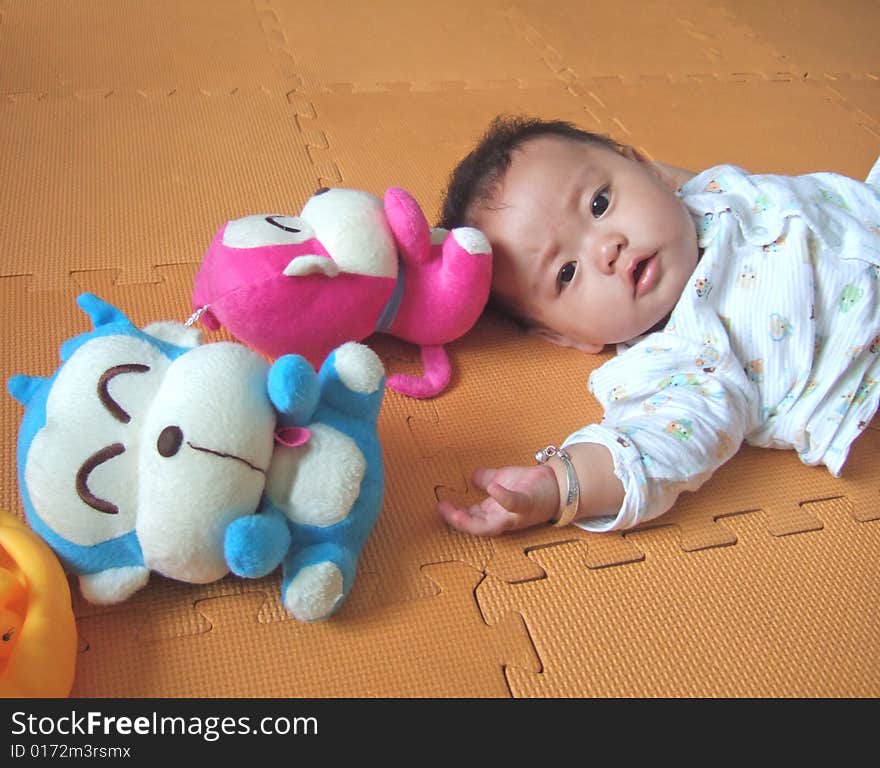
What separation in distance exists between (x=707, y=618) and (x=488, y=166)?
623mm

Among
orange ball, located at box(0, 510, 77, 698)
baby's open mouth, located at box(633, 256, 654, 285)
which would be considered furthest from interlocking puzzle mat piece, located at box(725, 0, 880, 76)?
orange ball, located at box(0, 510, 77, 698)

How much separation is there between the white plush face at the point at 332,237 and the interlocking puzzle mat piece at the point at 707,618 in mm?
375

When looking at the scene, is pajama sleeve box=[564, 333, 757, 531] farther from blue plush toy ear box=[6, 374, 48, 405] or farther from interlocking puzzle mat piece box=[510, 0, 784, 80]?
interlocking puzzle mat piece box=[510, 0, 784, 80]

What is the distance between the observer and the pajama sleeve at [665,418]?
0.82m

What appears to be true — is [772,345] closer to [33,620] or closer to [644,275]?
[644,275]

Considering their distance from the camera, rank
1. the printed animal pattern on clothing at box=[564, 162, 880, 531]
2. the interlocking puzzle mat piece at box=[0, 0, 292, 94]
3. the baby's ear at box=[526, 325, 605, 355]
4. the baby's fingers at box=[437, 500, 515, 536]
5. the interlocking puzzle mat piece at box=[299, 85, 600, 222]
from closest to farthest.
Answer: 1. the baby's fingers at box=[437, 500, 515, 536]
2. the printed animal pattern on clothing at box=[564, 162, 880, 531]
3. the baby's ear at box=[526, 325, 605, 355]
4. the interlocking puzzle mat piece at box=[299, 85, 600, 222]
5. the interlocking puzzle mat piece at box=[0, 0, 292, 94]

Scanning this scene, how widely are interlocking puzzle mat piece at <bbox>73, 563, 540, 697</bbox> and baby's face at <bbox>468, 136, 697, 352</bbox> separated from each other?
421 mm

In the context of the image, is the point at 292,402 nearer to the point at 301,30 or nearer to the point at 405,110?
the point at 405,110

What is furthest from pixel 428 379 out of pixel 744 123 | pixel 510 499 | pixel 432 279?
pixel 744 123

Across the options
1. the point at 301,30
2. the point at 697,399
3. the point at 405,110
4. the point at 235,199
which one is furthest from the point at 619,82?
the point at 697,399

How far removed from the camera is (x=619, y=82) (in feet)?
5.74

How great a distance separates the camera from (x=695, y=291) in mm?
968

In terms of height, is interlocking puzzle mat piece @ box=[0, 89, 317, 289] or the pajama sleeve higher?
the pajama sleeve

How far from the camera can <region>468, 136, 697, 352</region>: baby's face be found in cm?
96
